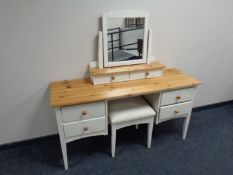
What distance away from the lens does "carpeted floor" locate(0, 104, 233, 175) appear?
158 cm

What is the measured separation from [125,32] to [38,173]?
1.42m

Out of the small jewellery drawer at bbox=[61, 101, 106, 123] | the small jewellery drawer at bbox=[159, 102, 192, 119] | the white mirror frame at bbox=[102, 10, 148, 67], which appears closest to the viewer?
the small jewellery drawer at bbox=[61, 101, 106, 123]

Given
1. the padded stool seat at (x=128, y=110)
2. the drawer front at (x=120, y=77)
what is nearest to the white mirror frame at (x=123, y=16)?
the drawer front at (x=120, y=77)

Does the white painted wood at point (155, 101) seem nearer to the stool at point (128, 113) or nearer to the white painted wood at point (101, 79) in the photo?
the stool at point (128, 113)

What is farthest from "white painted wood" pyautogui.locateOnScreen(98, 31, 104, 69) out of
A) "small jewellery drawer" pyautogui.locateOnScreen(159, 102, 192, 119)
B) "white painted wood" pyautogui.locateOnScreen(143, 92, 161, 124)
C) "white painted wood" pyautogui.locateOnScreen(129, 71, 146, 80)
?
"small jewellery drawer" pyautogui.locateOnScreen(159, 102, 192, 119)

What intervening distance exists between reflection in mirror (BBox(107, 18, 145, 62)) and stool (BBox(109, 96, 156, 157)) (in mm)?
405

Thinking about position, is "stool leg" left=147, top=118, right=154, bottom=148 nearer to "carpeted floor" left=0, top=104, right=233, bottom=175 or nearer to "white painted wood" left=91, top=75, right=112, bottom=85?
"carpeted floor" left=0, top=104, right=233, bottom=175

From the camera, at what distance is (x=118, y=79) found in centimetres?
160

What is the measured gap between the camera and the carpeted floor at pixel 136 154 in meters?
1.58

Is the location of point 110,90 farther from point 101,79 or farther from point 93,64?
point 93,64

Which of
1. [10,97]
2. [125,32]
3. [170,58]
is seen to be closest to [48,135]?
[10,97]

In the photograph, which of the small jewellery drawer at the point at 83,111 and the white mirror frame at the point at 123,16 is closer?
the small jewellery drawer at the point at 83,111

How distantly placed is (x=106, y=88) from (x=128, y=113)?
0.28 meters

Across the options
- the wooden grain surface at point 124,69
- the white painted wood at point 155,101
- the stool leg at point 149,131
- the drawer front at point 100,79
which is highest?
the wooden grain surface at point 124,69
